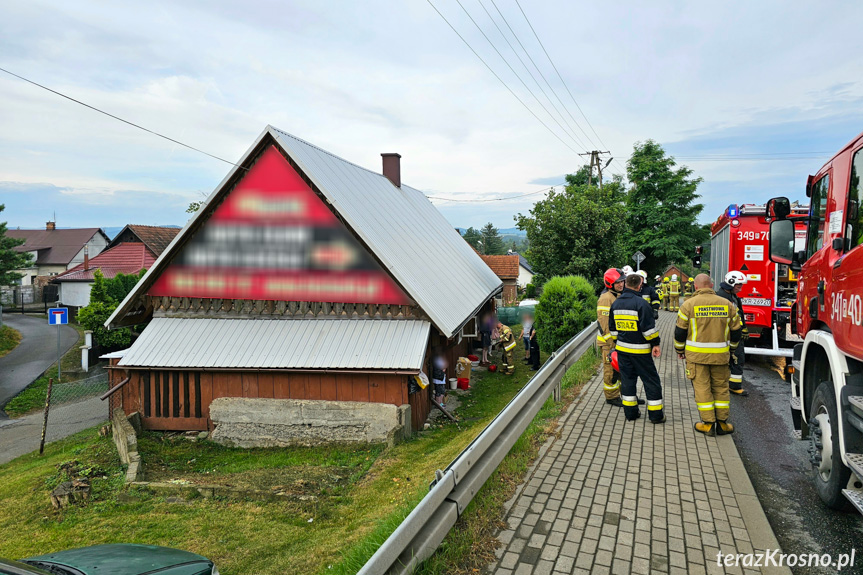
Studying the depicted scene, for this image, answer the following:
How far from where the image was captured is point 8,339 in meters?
28.0

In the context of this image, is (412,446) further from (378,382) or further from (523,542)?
(523,542)

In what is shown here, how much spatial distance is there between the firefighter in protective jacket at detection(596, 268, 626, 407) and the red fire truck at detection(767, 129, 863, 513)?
92.2 inches

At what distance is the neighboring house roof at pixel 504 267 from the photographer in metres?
41.5

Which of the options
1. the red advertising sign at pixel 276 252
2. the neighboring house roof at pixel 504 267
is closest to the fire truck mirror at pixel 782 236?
the red advertising sign at pixel 276 252

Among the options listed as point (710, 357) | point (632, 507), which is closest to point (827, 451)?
point (632, 507)

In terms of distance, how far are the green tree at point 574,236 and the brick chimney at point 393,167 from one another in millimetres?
8234

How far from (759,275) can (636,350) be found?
6.70 meters

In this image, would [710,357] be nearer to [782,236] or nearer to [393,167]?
[782,236]

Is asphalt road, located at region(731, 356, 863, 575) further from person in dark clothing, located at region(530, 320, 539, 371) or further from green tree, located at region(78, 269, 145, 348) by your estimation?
green tree, located at region(78, 269, 145, 348)

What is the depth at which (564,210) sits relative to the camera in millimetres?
23641

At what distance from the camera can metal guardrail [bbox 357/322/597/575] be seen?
2867 millimetres

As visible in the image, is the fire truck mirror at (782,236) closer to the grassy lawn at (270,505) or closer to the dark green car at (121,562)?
the grassy lawn at (270,505)

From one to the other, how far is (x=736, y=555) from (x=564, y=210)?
69.4ft

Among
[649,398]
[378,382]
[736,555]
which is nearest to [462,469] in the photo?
[736,555]
